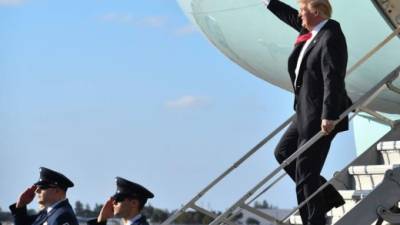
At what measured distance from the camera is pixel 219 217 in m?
5.22

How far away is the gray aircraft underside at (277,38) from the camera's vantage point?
6934 millimetres

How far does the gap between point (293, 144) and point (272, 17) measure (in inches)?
90.4

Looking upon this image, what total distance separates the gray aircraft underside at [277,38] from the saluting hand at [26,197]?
241 centimetres

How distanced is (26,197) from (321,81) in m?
1.96

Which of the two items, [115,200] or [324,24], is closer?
[115,200]

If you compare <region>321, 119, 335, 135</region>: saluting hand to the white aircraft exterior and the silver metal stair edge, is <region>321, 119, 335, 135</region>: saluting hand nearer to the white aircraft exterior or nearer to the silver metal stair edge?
the silver metal stair edge

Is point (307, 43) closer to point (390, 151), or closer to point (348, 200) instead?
point (348, 200)

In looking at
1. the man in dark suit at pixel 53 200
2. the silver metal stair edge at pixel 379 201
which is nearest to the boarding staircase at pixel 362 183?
the silver metal stair edge at pixel 379 201

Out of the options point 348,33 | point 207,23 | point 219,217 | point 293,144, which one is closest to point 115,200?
point 219,217

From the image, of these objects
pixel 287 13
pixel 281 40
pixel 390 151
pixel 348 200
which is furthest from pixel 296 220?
pixel 281 40

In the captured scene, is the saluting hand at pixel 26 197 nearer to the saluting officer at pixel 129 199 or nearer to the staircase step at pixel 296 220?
the saluting officer at pixel 129 199

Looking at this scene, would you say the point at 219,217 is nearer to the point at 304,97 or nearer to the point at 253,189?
the point at 253,189

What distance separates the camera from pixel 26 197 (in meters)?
5.83

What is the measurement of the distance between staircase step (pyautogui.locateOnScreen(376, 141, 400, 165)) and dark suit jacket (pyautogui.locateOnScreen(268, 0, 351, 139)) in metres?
1.25
